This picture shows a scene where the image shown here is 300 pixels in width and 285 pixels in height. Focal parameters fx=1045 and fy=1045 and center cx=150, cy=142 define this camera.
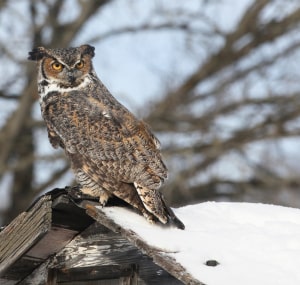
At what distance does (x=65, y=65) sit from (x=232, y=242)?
2110mm

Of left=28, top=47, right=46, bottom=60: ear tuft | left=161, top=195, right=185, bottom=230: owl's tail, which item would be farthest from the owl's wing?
left=28, top=47, right=46, bottom=60: ear tuft

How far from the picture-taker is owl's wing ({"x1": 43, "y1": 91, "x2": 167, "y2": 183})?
4.89 metres

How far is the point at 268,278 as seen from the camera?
162 inches

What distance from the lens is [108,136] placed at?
518 cm

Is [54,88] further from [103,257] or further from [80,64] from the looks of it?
[103,257]

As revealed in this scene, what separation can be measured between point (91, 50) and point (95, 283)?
178 centimetres

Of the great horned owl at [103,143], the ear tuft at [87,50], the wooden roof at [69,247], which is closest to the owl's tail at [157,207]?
the great horned owl at [103,143]

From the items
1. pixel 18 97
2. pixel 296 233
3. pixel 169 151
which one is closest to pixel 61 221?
pixel 296 233

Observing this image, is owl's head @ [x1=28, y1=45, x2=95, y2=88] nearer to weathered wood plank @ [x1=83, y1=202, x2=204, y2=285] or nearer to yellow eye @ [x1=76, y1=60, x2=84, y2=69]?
yellow eye @ [x1=76, y1=60, x2=84, y2=69]

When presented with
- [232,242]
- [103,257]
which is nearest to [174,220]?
[232,242]

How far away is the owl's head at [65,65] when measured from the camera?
236 inches

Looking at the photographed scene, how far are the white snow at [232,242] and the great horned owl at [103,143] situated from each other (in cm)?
11

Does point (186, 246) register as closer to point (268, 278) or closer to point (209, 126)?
point (268, 278)

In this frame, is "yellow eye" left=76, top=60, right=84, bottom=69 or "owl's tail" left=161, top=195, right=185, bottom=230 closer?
"owl's tail" left=161, top=195, right=185, bottom=230
